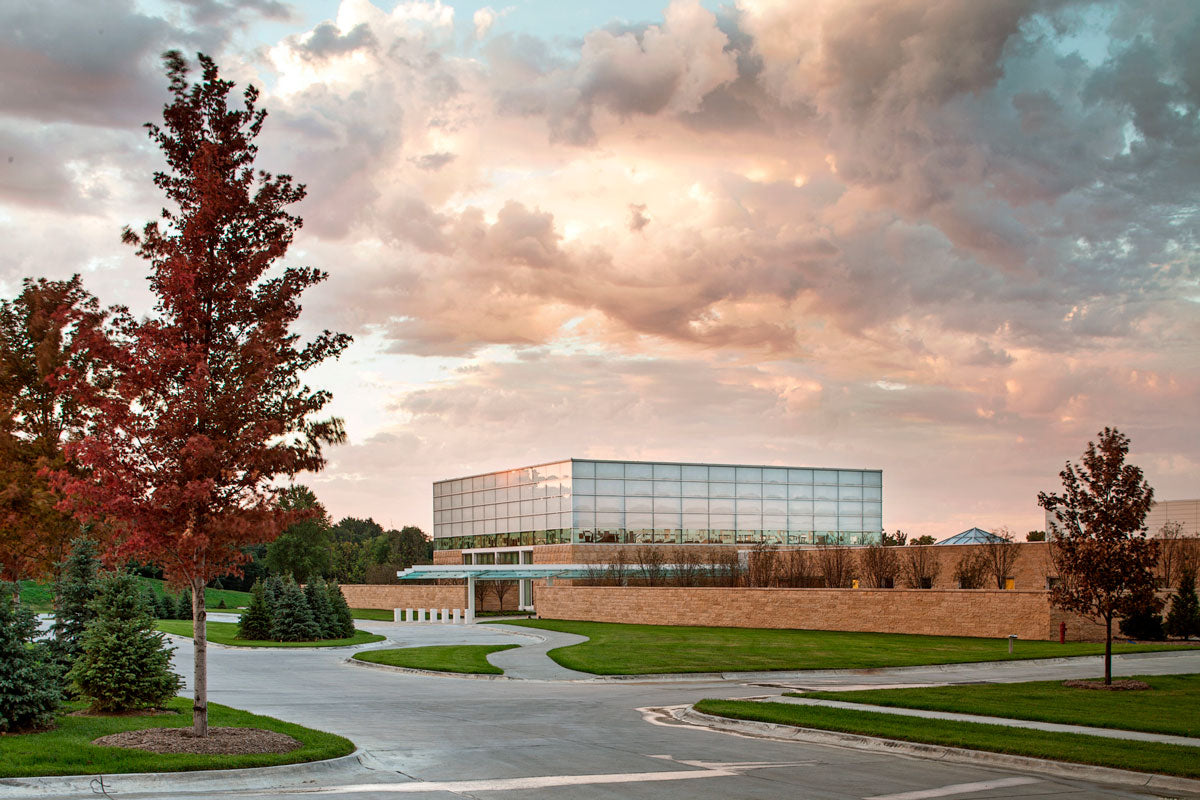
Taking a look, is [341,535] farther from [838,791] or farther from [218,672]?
[838,791]

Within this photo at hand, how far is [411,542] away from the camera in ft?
365

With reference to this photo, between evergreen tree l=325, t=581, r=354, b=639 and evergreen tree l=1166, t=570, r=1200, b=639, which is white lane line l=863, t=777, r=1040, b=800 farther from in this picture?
evergreen tree l=325, t=581, r=354, b=639

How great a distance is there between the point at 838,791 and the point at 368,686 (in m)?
16.2

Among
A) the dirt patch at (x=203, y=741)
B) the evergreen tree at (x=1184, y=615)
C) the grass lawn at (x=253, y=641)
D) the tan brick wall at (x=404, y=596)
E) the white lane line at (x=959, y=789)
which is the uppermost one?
the dirt patch at (x=203, y=741)

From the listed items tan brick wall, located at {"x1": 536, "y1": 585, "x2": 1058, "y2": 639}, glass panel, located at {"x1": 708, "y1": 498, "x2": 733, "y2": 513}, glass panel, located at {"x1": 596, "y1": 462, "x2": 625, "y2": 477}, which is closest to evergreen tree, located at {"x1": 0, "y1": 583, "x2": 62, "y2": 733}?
tan brick wall, located at {"x1": 536, "y1": 585, "x2": 1058, "y2": 639}

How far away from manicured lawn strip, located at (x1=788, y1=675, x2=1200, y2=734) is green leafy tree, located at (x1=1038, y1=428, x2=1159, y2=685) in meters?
1.80

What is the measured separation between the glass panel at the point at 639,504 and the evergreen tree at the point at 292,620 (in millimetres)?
41521

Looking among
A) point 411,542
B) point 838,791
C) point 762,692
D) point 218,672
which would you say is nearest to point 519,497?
point 411,542

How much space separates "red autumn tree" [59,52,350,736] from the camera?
1397 centimetres

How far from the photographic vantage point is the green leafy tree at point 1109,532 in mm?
23422

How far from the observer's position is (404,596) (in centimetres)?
8069

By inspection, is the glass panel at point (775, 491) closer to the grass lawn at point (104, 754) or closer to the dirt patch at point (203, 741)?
the grass lawn at point (104, 754)

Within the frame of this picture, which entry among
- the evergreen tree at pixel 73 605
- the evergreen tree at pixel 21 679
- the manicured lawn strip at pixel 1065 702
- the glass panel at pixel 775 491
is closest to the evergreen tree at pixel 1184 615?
the manicured lawn strip at pixel 1065 702

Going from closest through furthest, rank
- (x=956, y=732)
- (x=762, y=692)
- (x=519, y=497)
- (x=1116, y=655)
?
(x=956, y=732) → (x=762, y=692) → (x=1116, y=655) → (x=519, y=497)
